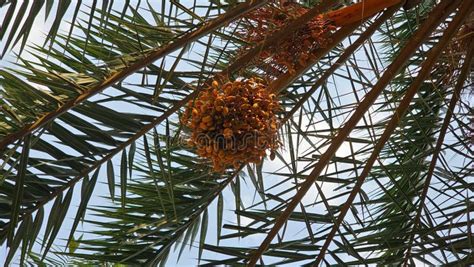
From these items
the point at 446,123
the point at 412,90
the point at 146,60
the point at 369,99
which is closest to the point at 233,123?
the point at 146,60

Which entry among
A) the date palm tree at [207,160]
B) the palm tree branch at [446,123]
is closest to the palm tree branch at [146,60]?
the date palm tree at [207,160]

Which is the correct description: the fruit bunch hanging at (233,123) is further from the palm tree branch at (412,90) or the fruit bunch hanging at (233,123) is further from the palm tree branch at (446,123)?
the palm tree branch at (446,123)

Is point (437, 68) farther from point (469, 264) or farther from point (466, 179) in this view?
point (469, 264)

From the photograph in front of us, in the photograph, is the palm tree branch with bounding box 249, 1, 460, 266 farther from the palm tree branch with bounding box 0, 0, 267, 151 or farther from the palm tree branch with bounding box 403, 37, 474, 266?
the palm tree branch with bounding box 0, 0, 267, 151

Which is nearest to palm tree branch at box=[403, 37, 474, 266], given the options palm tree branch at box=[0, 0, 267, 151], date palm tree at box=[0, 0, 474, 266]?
date palm tree at box=[0, 0, 474, 266]

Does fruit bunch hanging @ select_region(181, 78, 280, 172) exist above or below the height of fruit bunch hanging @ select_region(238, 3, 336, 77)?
below

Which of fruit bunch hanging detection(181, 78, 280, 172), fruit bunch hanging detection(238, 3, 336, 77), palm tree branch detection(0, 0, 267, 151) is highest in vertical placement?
fruit bunch hanging detection(238, 3, 336, 77)
